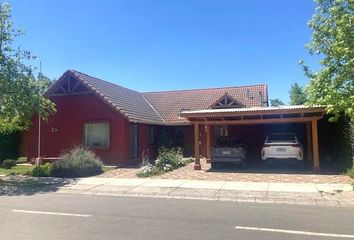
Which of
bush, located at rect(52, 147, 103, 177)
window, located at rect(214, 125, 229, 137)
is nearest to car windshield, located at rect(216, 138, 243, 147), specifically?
bush, located at rect(52, 147, 103, 177)

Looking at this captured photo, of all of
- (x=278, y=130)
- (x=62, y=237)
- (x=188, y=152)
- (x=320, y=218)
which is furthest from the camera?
(x=188, y=152)

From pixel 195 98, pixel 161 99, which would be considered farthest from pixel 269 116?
pixel 161 99

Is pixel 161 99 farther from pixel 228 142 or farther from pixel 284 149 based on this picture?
pixel 284 149

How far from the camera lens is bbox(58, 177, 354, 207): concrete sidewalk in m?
11.4

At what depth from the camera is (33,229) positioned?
7520 millimetres

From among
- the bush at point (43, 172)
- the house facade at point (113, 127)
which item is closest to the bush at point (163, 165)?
the house facade at point (113, 127)

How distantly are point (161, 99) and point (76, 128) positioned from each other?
10.6m

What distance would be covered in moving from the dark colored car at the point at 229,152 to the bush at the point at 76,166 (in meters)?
5.89

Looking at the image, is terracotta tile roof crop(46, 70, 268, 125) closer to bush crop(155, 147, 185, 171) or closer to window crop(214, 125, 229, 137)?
window crop(214, 125, 229, 137)

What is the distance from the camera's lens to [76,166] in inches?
703

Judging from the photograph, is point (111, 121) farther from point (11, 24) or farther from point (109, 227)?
point (109, 227)

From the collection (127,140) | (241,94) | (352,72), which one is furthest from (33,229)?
(241,94)

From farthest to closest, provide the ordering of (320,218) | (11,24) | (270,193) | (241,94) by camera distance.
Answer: (241,94) < (11,24) < (270,193) < (320,218)

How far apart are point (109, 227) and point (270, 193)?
6187 millimetres
